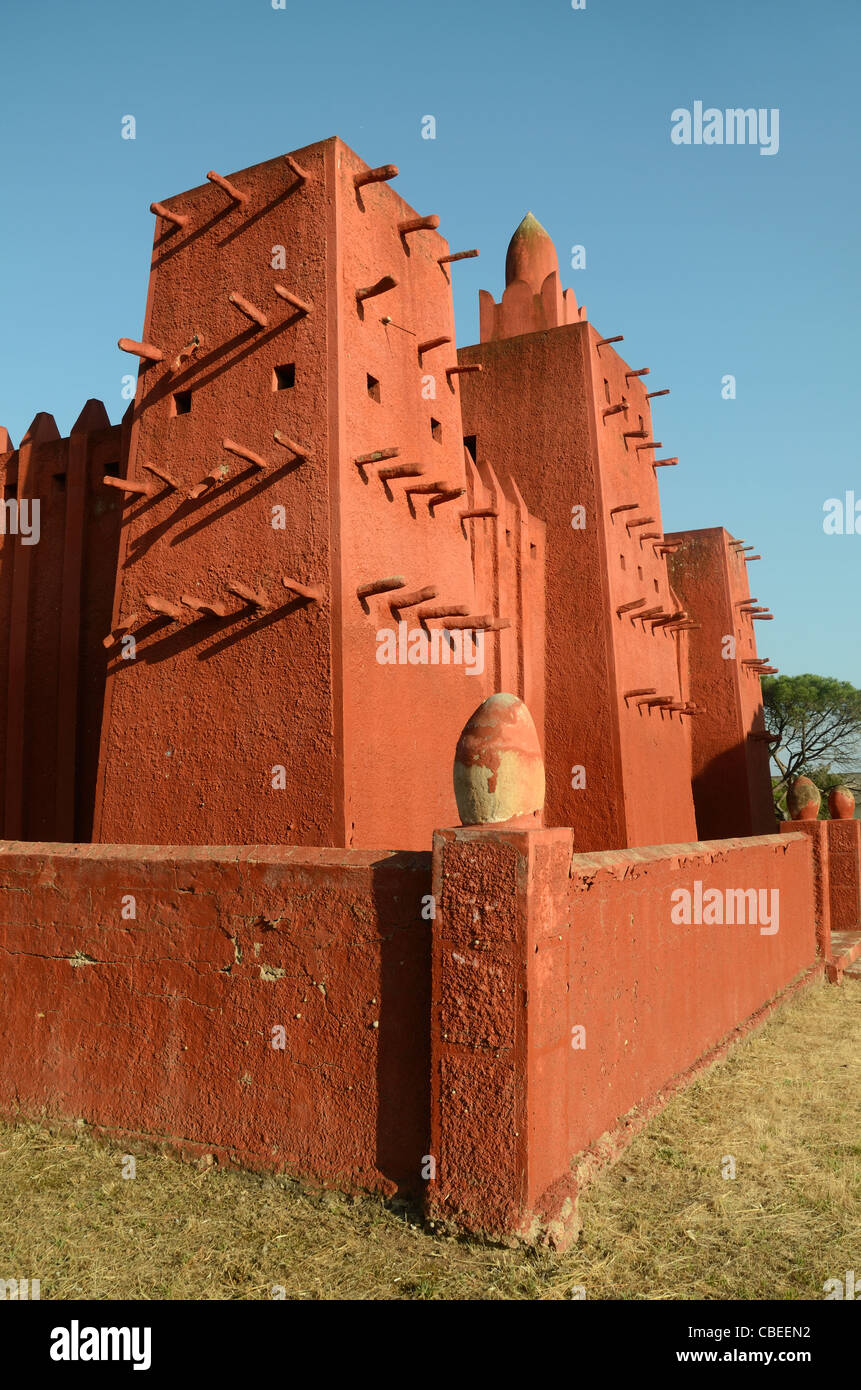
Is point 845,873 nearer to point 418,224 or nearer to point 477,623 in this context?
point 477,623

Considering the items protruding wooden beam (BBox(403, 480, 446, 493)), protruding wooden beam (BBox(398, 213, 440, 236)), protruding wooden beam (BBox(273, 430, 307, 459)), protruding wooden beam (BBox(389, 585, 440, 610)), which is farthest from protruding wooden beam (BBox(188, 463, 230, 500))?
protruding wooden beam (BBox(398, 213, 440, 236))

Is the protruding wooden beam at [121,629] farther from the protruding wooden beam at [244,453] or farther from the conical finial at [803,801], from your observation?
the conical finial at [803,801]

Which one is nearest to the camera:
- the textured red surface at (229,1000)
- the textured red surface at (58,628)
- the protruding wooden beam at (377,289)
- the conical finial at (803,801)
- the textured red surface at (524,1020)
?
the textured red surface at (524,1020)

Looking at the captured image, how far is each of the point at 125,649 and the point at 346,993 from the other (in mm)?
4515

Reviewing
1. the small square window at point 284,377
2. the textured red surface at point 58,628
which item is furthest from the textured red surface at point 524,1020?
the textured red surface at point 58,628

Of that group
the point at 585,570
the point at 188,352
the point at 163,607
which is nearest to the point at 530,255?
the point at 585,570

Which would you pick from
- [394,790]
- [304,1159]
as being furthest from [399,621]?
[304,1159]

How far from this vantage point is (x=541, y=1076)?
4352 millimetres

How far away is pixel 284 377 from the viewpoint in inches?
321

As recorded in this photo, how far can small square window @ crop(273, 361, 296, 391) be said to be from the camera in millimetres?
8109

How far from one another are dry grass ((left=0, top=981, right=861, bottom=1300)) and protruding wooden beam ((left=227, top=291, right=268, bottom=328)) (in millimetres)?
5668

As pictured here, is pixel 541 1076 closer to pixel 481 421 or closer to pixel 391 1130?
pixel 391 1130

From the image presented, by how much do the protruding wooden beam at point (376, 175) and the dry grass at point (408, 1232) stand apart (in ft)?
22.7

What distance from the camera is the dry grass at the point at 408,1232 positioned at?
393cm
